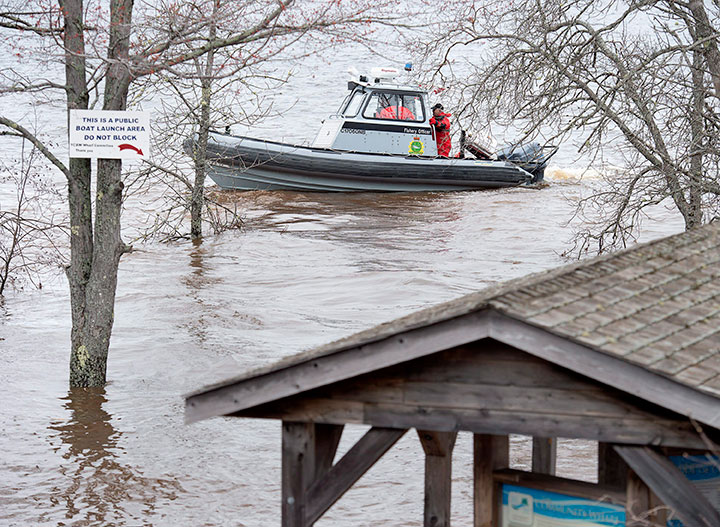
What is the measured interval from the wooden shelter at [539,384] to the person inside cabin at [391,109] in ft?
61.1

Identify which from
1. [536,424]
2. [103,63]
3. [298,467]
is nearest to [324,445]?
[298,467]

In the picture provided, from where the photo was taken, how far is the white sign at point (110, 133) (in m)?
8.88

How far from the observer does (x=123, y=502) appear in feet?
25.1

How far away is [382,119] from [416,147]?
1.03 m

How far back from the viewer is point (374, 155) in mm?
22953

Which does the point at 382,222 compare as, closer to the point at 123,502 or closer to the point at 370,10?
the point at 370,10

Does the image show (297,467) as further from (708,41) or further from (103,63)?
(708,41)

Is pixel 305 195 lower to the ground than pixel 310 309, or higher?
higher

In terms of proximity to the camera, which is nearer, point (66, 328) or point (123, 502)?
point (123, 502)

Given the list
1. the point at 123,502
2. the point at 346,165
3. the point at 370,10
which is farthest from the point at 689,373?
the point at 346,165

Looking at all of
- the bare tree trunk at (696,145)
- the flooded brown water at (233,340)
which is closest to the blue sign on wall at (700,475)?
the flooded brown water at (233,340)

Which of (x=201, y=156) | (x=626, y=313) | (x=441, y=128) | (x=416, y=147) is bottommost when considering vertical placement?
(x=626, y=313)

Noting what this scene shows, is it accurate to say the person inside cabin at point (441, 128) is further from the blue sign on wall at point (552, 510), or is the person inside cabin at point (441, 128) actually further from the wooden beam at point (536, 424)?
the wooden beam at point (536, 424)

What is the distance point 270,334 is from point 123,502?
206 inches
